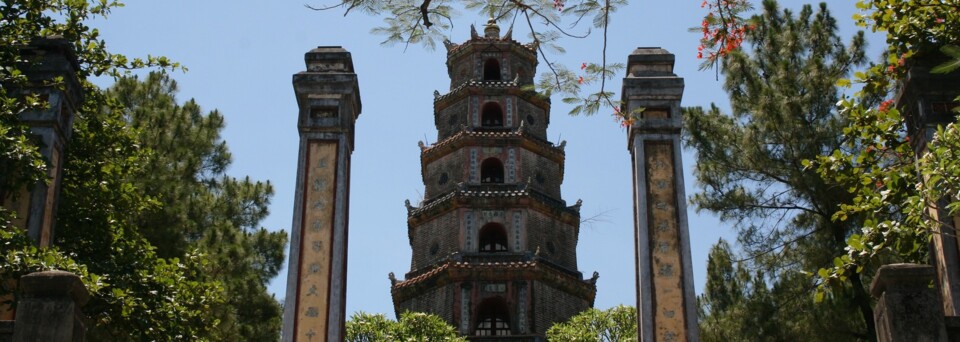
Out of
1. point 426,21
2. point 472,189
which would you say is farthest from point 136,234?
point 472,189

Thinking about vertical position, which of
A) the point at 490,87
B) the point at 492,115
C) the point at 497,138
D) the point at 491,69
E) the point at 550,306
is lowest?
the point at 550,306

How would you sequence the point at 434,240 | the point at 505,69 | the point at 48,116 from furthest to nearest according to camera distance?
the point at 505,69, the point at 434,240, the point at 48,116

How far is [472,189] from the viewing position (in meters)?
27.0

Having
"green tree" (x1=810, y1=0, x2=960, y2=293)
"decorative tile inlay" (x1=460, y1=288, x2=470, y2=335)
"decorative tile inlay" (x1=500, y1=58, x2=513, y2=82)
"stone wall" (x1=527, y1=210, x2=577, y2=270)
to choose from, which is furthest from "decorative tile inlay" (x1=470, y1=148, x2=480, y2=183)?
"green tree" (x1=810, y1=0, x2=960, y2=293)

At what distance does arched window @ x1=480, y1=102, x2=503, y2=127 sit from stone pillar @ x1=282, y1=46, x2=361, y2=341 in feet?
42.0

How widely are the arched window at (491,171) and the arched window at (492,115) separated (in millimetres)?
1122

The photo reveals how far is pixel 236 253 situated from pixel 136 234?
13.4 feet

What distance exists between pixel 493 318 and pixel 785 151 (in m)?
11.4

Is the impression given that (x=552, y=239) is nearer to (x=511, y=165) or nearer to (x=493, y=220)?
(x=493, y=220)

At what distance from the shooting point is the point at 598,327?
25.0 m

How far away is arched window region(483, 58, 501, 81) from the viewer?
29847 mm

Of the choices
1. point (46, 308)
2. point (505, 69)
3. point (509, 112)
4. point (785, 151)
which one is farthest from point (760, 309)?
point (505, 69)

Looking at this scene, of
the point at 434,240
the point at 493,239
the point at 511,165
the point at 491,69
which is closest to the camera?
the point at 434,240

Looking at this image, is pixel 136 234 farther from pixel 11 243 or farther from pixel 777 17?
pixel 777 17
